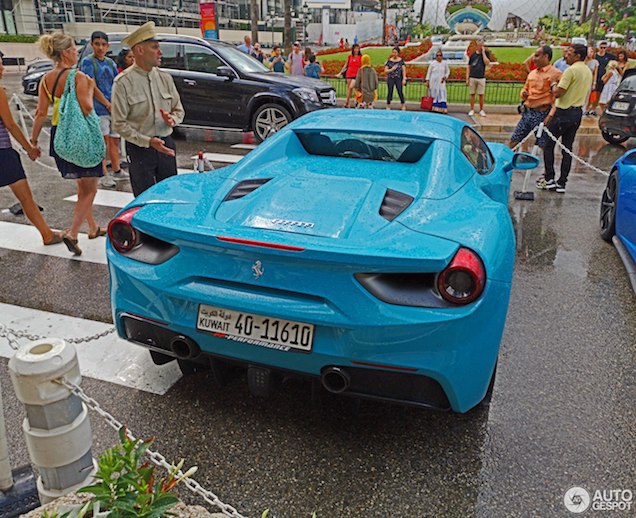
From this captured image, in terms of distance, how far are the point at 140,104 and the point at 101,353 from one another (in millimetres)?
2242

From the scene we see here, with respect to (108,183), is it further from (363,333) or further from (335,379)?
(363,333)

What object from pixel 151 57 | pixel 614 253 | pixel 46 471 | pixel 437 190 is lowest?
pixel 614 253

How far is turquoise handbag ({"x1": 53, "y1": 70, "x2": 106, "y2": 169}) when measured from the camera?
16.5ft

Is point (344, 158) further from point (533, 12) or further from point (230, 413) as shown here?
point (533, 12)

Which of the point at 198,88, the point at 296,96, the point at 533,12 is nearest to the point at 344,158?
the point at 296,96

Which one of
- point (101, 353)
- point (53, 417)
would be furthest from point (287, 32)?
point (53, 417)

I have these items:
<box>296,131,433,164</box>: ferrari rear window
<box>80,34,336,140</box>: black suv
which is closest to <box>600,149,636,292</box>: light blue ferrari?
<box>296,131,433,164</box>: ferrari rear window

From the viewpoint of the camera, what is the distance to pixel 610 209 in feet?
18.9

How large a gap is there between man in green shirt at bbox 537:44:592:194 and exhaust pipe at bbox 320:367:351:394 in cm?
616

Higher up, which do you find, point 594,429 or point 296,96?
point 296,96

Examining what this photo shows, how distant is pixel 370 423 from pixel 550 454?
0.89 m

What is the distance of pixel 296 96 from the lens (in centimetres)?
1073

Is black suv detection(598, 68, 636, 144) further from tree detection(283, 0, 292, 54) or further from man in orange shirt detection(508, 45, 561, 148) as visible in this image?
tree detection(283, 0, 292, 54)

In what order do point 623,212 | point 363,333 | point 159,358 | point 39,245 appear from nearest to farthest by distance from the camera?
point 363,333 → point 159,358 → point 623,212 → point 39,245
